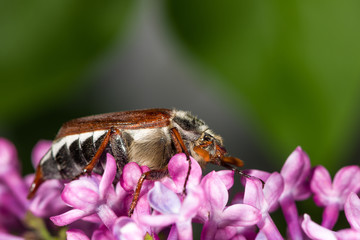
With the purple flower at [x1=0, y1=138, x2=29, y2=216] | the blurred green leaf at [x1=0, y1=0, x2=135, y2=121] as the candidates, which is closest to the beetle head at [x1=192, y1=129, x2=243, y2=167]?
the purple flower at [x1=0, y1=138, x2=29, y2=216]

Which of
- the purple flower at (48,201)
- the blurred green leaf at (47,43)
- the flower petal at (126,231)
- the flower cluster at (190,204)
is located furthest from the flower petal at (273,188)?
the blurred green leaf at (47,43)

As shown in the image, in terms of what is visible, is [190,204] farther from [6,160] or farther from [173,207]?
[6,160]

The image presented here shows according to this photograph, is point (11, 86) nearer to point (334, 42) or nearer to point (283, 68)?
point (283, 68)

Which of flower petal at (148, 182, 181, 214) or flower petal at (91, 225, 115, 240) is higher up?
flower petal at (148, 182, 181, 214)

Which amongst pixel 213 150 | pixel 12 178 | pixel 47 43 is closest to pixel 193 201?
pixel 213 150

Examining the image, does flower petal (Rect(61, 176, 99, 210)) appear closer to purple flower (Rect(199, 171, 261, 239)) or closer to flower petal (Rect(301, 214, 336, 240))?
purple flower (Rect(199, 171, 261, 239))

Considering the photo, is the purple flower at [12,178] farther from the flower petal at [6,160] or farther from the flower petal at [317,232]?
the flower petal at [317,232]

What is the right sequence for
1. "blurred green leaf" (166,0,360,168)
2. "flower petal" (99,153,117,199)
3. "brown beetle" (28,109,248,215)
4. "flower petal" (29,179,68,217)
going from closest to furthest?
1. "flower petal" (99,153,117,199)
2. "brown beetle" (28,109,248,215)
3. "flower petal" (29,179,68,217)
4. "blurred green leaf" (166,0,360,168)
